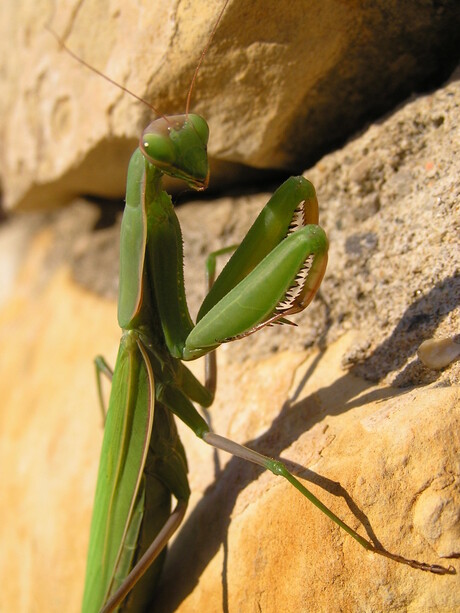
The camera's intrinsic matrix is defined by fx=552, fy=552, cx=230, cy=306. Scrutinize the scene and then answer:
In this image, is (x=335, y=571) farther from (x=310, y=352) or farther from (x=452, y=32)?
(x=452, y=32)

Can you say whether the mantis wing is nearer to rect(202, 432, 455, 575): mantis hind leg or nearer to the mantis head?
rect(202, 432, 455, 575): mantis hind leg

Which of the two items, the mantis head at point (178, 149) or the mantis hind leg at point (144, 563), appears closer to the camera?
the mantis head at point (178, 149)

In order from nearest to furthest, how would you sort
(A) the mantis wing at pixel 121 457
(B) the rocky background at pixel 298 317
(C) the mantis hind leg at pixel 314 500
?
1. (C) the mantis hind leg at pixel 314 500
2. (B) the rocky background at pixel 298 317
3. (A) the mantis wing at pixel 121 457

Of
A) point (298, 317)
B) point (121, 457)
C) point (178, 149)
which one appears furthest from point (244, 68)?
point (121, 457)

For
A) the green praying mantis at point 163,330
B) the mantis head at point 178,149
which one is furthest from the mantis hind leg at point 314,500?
the mantis head at point 178,149

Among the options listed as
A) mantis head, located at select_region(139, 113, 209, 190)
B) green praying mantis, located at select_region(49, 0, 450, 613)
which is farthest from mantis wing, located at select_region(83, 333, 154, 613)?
mantis head, located at select_region(139, 113, 209, 190)

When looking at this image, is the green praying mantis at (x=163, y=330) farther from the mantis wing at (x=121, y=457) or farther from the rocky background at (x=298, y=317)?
the rocky background at (x=298, y=317)

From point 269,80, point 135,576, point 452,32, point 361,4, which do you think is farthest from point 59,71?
point 135,576
